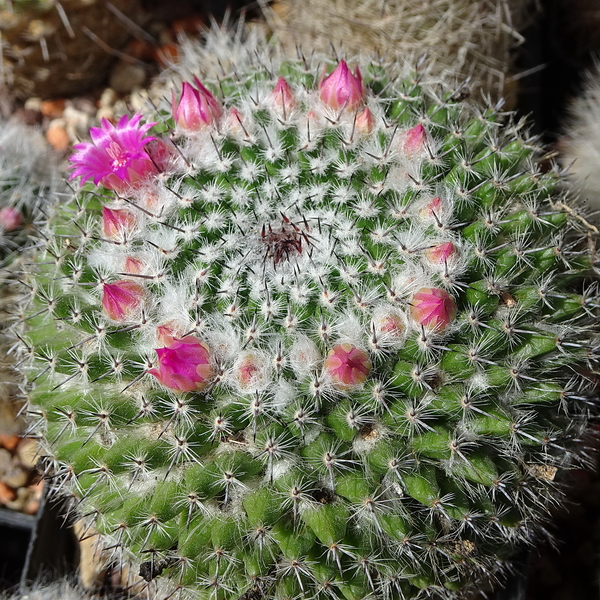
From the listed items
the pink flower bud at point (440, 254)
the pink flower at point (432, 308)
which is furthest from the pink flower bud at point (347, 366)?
the pink flower bud at point (440, 254)

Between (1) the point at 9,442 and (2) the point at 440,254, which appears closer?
(2) the point at 440,254

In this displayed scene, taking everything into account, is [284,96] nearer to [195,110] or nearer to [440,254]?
[195,110]

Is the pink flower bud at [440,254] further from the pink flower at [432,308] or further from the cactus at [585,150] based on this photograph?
the cactus at [585,150]

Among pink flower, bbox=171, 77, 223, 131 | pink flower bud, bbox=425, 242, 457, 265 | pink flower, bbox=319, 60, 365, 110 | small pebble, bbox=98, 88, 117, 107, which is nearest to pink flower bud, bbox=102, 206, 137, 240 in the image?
pink flower, bbox=171, 77, 223, 131

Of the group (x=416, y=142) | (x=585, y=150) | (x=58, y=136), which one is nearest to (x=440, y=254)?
(x=416, y=142)

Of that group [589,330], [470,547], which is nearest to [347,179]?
[589,330]
